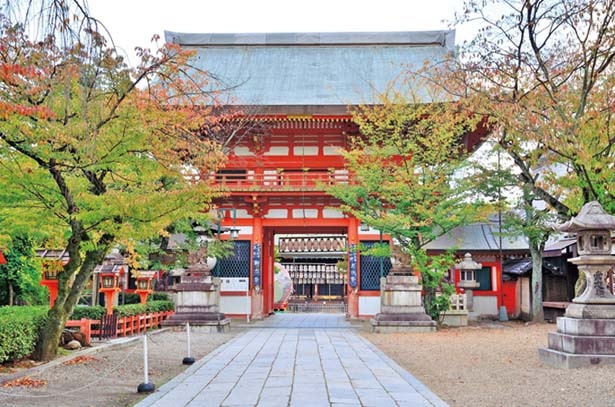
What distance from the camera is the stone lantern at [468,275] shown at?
2066 cm

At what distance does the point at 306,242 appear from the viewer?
33719mm

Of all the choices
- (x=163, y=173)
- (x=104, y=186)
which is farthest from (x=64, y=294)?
(x=163, y=173)

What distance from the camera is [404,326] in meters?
16.0

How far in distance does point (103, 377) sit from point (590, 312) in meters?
7.57

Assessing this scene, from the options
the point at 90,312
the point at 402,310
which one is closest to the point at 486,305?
the point at 402,310

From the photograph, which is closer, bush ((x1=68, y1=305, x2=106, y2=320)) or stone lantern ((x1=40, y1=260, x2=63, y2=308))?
stone lantern ((x1=40, y1=260, x2=63, y2=308))

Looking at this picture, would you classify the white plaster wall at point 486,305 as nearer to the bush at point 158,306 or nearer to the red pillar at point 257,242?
the red pillar at point 257,242

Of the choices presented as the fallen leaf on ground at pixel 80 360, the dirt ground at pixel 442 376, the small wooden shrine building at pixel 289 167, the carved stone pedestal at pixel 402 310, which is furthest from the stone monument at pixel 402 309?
the fallen leaf on ground at pixel 80 360

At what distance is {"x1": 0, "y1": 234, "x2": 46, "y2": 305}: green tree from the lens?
1680 cm

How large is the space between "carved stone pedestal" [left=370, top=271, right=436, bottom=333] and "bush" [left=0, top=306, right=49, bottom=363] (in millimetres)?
9385

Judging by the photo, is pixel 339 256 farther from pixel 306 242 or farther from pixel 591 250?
pixel 591 250

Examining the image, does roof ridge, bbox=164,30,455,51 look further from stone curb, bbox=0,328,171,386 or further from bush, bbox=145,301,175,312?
stone curb, bbox=0,328,171,386

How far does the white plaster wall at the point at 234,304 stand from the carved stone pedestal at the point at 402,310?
21.1 feet

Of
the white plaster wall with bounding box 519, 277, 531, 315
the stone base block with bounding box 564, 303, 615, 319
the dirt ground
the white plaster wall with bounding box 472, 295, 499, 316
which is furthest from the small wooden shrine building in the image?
the stone base block with bounding box 564, 303, 615, 319
